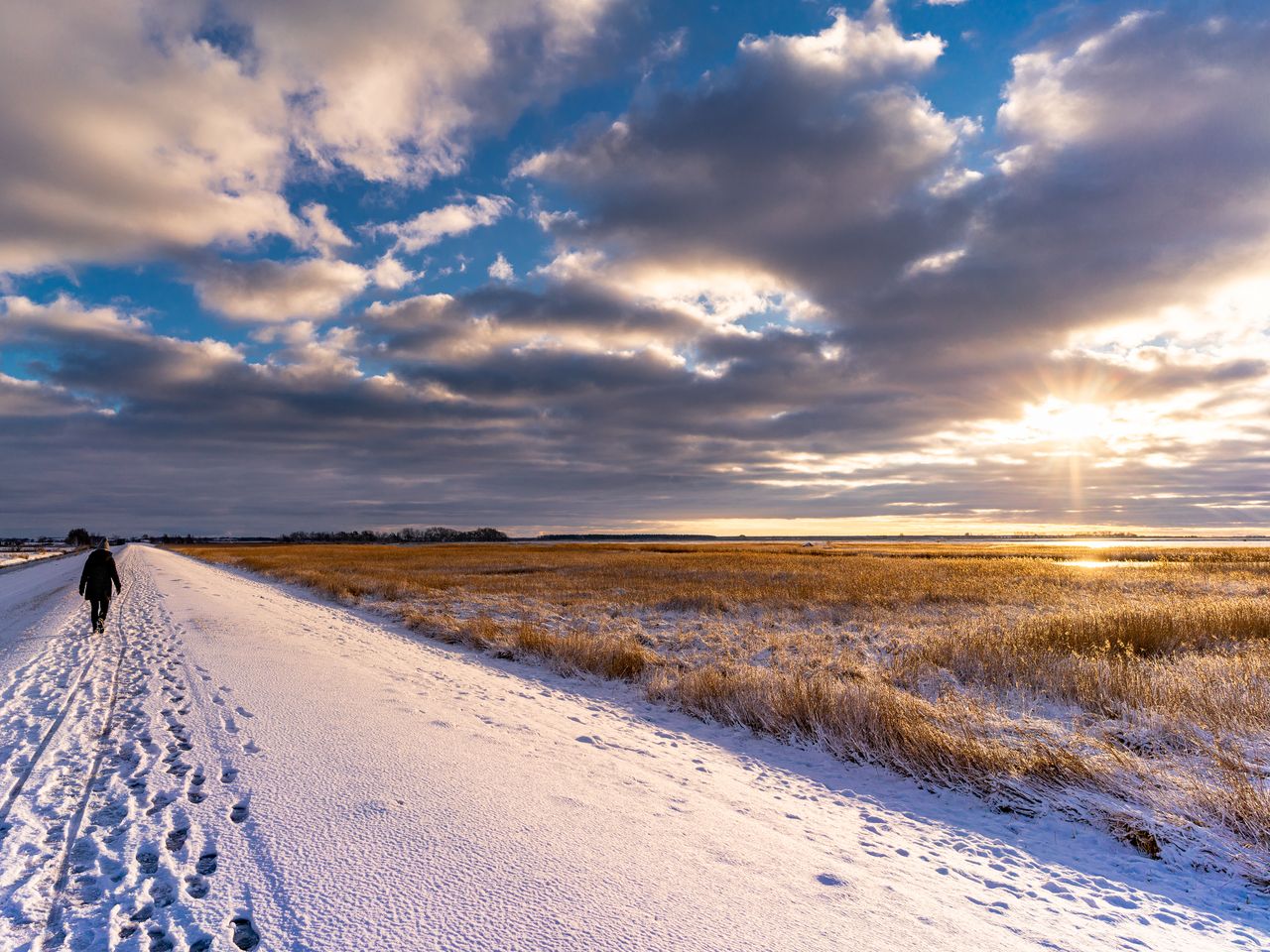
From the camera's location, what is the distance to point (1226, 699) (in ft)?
24.5

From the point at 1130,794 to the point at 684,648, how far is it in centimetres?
995

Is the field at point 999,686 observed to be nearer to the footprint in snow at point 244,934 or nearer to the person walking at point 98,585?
the footprint in snow at point 244,934

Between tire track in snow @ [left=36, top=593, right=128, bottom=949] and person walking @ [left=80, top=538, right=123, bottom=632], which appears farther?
person walking @ [left=80, top=538, right=123, bottom=632]

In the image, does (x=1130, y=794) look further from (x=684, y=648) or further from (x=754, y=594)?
(x=754, y=594)

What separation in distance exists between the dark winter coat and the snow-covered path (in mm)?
8242

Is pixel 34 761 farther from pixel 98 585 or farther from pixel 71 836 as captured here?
pixel 98 585

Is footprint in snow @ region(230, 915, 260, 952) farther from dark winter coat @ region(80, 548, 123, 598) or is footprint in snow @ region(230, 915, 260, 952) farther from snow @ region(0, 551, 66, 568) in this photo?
snow @ region(0, 551, 66, 568)

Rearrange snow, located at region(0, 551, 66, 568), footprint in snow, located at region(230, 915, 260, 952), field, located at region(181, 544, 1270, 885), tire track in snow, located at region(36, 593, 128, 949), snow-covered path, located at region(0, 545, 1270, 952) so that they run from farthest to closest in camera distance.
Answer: snow, located at region(0, 551, 66, 568), field, located at region(181, 544, 1270, 885), snow-covered path, located at region(0, 545, 1270, 952), tire track in snow, located at region(36, 593, 128, 949), footprint in snow, located at region(230, 915, 260, 952)

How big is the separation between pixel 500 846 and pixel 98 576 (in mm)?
15904

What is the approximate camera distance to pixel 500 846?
4.10 meters

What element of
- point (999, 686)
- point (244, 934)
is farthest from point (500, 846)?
point (999, 686)

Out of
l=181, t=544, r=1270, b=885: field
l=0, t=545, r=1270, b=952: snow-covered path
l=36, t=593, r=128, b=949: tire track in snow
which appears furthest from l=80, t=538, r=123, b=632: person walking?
l=36, t=593, r=128, b=949: tire track in snow

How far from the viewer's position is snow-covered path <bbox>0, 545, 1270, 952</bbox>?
3.29 m

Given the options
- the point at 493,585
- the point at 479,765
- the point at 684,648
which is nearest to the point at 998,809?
the point at 479,765
